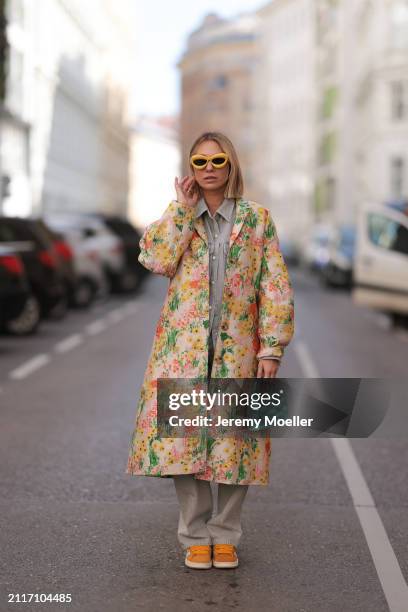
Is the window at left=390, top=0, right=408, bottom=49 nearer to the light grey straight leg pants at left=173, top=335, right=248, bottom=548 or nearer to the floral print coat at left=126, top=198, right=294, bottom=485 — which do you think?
the floral print coat at left=126, top=198, right=294, bottom=485

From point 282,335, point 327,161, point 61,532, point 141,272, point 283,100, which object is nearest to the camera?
point 282,335

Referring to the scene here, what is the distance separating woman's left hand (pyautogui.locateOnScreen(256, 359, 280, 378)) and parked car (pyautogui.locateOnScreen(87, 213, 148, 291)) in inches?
968

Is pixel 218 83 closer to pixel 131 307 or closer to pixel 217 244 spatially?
pixel 131 307

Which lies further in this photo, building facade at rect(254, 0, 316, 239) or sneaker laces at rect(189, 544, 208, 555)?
building facade at rect(254, 0, 316, 239)

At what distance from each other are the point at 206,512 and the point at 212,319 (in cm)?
76

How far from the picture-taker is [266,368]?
489 centimetres

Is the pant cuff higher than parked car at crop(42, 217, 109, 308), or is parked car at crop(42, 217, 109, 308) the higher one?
the pant cuff

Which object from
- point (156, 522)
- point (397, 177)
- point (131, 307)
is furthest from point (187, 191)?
point (397, 177)

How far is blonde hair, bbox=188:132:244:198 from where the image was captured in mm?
4906

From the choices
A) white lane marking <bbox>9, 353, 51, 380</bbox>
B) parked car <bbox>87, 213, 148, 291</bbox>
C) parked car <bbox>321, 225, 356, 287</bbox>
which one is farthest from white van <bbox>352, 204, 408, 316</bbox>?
parked car <bbox>321, 225, 356, 287</bbox>

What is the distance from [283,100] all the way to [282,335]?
105743 millimetres

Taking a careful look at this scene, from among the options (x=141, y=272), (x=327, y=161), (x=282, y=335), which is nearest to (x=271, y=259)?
(x=282, y=335)

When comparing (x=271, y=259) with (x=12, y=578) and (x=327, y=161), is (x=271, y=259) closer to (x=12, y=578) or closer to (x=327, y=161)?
(x=12, y=578)

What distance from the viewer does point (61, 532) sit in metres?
5.69
